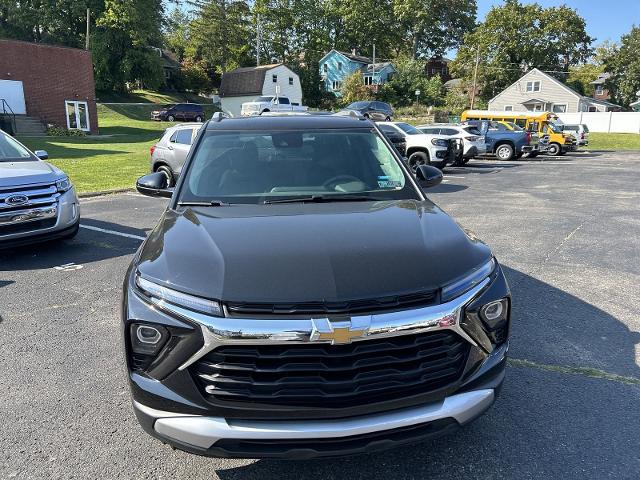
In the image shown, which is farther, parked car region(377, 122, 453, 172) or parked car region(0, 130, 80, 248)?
parked car region(377, 122, 453, 172)

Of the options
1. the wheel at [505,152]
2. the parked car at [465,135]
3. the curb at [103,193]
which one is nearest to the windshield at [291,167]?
the curb at [103,193]

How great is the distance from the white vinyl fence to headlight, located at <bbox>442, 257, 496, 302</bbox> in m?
49.2

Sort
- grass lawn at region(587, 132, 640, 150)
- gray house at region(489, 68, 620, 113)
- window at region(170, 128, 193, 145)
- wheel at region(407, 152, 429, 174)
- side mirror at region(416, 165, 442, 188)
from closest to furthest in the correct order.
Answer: side mirror at region(416, 165, 442, 188), window at region(170, 128, 193, 145), wheel at region(407, 152, 429, 174), grass lawn at region(587, 132, 640, 150), gray house at region(489, 68, 620, 113)

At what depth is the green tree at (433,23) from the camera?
68438 mm

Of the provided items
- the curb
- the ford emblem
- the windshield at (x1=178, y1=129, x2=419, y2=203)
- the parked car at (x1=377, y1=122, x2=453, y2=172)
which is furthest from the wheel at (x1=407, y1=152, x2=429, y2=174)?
the windshield at (x1=178, y1=129, x2=419, y2=203)

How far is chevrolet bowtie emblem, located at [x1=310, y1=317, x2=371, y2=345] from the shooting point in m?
2.02

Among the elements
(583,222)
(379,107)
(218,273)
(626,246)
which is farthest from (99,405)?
(379,107)

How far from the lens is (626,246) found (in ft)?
23.2

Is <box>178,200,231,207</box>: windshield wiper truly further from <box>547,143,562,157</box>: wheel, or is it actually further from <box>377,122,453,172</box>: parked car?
<box>547,143,562,157</box>: wheel

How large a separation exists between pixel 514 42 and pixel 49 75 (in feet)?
185

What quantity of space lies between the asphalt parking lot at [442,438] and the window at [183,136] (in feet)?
15.8

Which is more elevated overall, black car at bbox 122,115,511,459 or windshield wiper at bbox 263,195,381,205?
windshield wiper at bbox 263,195,381,205

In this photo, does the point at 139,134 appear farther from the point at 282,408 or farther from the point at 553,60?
the point at 553,60

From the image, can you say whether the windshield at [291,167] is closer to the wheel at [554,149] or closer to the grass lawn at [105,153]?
the grass lawn at [105,153]
